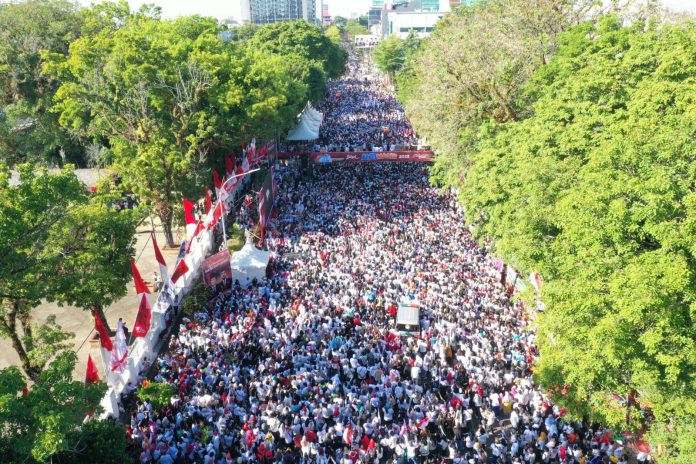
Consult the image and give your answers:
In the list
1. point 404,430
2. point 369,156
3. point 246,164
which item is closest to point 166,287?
point 404,430

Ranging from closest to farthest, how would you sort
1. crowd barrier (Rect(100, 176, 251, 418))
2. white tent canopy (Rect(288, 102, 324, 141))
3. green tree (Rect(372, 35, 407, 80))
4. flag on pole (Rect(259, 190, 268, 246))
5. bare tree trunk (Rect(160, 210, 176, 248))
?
crowd barrier (Rect(100, 176, 251, 418)) → flag on pole (Rect(259, 190, 268, 246)) → bare tree trunk (Rect(160, 210, 176, 248)) → white tent canopy (Rect(288, 102, 324, 141)) → green tree (Rect(372, 35, 407, 80))

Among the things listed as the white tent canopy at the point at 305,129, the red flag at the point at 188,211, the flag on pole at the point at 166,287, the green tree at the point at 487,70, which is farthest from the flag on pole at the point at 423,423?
the white tent canopy at the point at 305,129

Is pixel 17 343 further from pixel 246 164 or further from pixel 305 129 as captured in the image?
pixel 305 129

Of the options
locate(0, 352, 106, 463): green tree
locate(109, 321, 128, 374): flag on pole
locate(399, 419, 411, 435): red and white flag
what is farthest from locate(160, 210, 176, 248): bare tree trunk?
locate(399, 419, 411, 435): red and white flag

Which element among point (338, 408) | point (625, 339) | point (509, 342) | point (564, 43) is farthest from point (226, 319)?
point (564, 43)

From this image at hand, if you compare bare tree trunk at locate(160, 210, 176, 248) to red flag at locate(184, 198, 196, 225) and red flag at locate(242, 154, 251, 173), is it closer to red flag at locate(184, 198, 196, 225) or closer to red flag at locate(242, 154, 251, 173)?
red flag at locate(184, 198, 196, 225)

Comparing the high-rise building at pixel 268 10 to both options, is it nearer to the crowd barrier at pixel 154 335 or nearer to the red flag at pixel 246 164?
the red flag at pixel 246 164

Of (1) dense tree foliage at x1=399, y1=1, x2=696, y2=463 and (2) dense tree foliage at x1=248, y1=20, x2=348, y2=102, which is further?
(2) dense tree foliage at x1=248, y1=20, x2=348, y2=102
